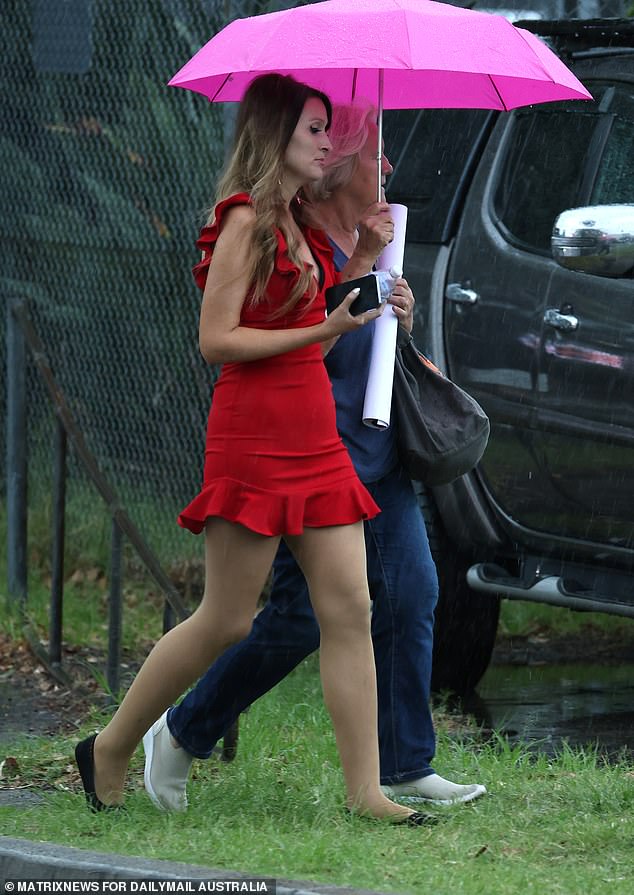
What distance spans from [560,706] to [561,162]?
193 cm

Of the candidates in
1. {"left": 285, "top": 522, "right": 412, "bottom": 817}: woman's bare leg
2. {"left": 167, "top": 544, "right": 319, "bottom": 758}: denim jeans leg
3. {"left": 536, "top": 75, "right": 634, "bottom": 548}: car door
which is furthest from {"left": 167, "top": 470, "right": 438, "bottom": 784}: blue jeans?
{"left": 536, "top": 75, "right": 634, "bottom": 548}: car door

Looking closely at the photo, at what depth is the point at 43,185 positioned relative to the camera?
27.1 feet

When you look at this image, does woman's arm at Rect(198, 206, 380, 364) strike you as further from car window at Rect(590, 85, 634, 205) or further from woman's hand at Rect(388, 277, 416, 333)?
car window at Rect(590, 85, 634, 205)

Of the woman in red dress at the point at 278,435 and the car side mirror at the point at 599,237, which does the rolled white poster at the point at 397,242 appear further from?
the car side mirror at the point at 599,237

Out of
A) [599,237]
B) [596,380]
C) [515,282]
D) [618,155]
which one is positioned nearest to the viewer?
[599,237]

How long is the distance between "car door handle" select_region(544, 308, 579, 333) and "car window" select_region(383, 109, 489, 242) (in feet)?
1.89

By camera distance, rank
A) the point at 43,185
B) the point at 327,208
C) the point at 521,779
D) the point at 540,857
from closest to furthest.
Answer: the point at 540,857, the point at 327,208, the point at 521,779, the point at 43,185

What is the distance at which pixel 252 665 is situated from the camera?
448 centimetres

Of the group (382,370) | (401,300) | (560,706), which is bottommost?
(560,706)

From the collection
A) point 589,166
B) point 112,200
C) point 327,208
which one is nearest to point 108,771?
point 327,208

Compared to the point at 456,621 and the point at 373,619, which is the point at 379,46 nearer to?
the point at 373,619

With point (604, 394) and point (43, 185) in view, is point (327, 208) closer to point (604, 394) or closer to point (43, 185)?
point (604, 394)

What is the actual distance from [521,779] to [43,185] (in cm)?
445

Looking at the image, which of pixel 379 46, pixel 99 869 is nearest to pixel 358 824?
pixel 99 869
